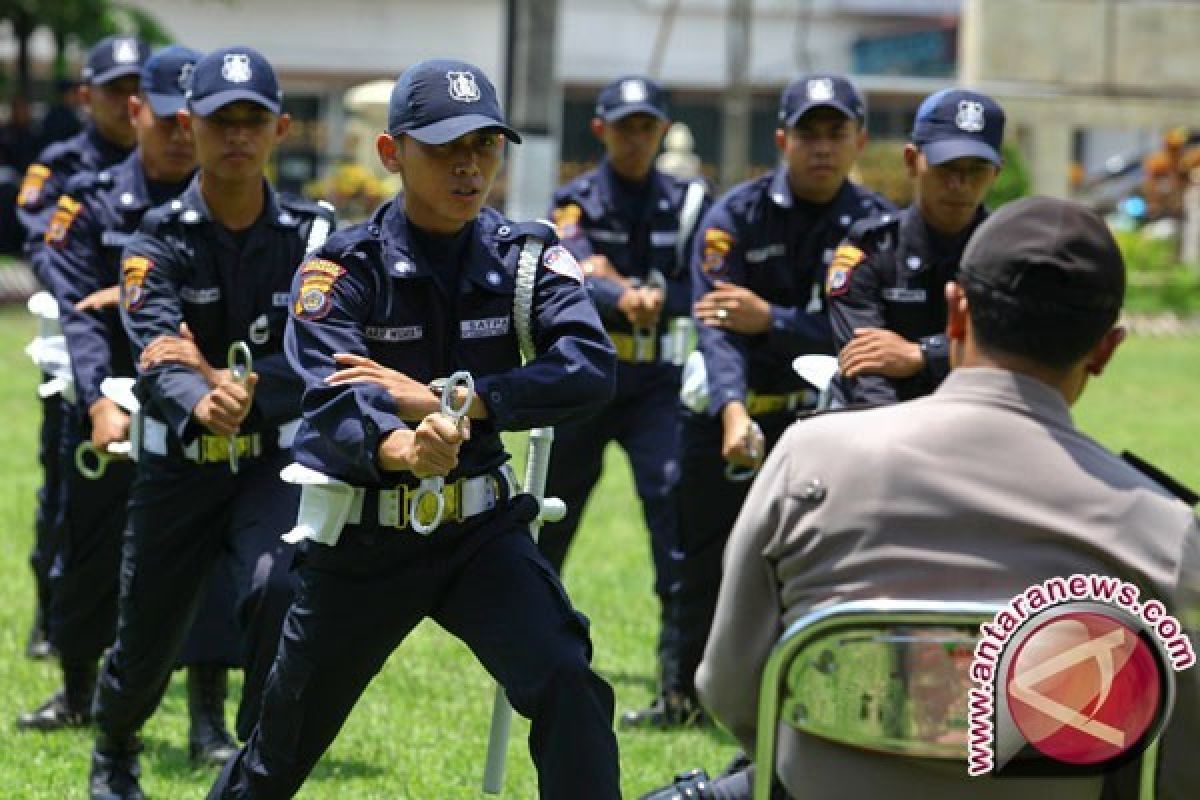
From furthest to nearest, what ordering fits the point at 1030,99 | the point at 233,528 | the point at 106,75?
1. the point at 1030,99
2. the point at 106,75
3. the point at 233,528

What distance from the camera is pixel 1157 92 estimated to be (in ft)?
128

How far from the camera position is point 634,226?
30.6 feet

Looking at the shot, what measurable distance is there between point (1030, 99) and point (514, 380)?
1275 inches

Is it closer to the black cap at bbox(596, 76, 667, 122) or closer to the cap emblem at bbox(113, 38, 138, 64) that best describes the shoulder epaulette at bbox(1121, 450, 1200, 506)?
the black cap at bbox(596, 76, 667, 122)

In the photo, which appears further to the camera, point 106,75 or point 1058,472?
point 106,75

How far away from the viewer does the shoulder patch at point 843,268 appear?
709 cm

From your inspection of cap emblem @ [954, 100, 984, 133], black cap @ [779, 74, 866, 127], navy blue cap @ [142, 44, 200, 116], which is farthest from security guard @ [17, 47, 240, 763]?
cap emblem @ [954, 100, 984, 133]

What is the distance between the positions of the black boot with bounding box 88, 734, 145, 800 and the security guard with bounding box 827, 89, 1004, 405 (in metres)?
2.43

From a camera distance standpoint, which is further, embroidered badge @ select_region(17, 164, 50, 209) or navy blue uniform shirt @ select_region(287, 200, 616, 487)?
embroidered badge @ select_region(17, 164, 50, 209)

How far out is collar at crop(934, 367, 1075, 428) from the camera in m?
3.63

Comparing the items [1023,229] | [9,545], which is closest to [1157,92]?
[9,545]

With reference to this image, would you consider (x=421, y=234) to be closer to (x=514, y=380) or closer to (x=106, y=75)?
(x=514, y=380)
